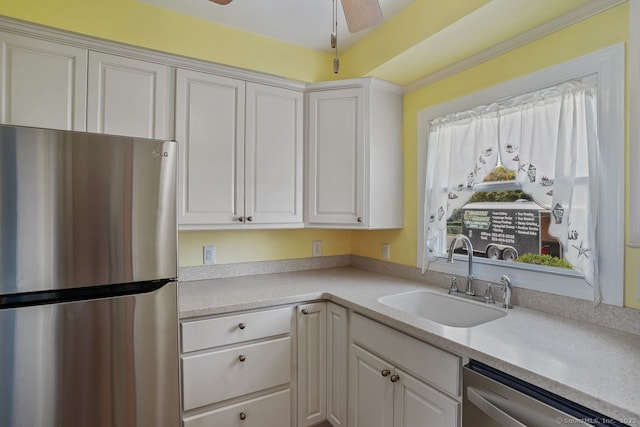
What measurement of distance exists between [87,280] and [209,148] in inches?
38.1

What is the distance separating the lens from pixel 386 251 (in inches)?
92.7

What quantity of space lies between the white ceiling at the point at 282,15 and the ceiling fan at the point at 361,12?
0.67m

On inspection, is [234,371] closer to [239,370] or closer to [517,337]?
[239,370]

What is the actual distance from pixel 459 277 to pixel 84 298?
1808mm

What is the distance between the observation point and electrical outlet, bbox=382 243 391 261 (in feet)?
7.66

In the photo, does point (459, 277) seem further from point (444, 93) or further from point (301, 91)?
point (301, 91)

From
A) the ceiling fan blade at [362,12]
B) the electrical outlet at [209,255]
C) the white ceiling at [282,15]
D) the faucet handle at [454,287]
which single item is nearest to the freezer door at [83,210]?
the electrical outlet at [209,255]

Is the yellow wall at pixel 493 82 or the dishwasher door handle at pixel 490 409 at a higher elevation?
the yellow wall at pixel 493 82

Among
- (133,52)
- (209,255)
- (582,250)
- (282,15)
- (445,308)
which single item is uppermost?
(282,15)

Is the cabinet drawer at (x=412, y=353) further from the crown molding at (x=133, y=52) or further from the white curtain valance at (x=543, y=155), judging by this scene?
the crown molding at (x=133, y=52)

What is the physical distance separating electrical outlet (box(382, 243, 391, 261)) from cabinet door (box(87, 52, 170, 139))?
1.60m

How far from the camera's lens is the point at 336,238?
2674mm

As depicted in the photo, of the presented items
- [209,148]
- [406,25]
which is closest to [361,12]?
[406,25]

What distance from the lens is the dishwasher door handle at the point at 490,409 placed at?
0.96 m
